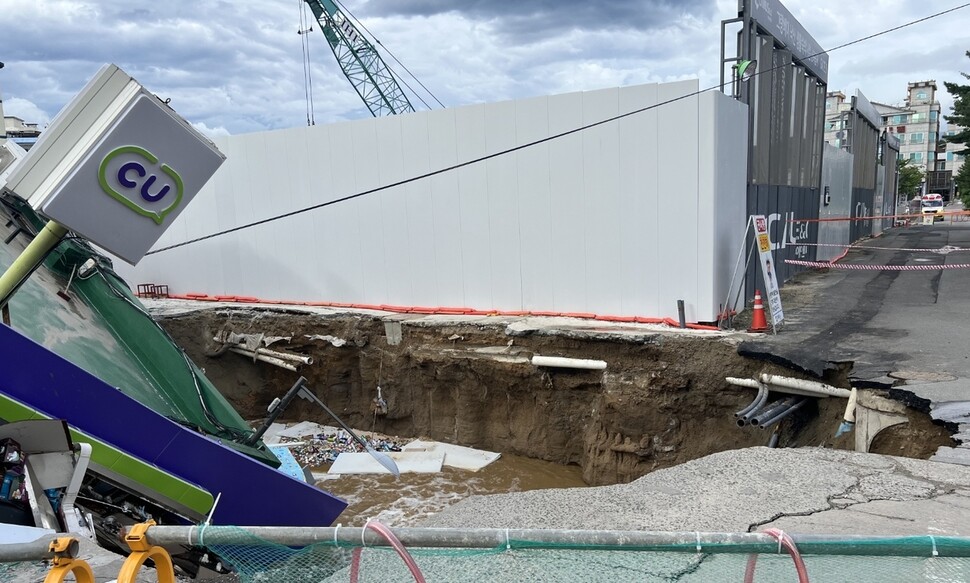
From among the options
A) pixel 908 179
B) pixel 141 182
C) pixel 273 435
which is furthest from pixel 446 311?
pixel 908 179

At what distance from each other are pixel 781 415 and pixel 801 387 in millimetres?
387

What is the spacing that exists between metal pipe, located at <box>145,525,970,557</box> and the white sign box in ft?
7.35

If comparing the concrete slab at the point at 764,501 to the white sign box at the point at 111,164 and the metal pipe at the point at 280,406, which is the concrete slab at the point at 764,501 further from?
the white sign box at the point at 111,164

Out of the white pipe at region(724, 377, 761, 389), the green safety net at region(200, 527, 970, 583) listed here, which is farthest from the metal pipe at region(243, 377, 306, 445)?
the white pipe at region(724, 377, 761, 389)

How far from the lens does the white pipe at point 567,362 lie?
7336 millimetres

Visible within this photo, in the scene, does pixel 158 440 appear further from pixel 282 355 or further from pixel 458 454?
pixel 282 355

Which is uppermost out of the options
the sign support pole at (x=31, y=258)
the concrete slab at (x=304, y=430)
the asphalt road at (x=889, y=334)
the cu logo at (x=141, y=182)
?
the cu logo at (x=141, y=182)

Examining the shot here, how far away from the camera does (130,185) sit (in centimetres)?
359

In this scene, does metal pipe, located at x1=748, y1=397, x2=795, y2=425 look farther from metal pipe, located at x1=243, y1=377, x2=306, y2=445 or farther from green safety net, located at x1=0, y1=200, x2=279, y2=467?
green safety net, located at x1=0, y1=200, x2=279, y2=467

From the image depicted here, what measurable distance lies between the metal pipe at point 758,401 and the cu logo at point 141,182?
16.0ft

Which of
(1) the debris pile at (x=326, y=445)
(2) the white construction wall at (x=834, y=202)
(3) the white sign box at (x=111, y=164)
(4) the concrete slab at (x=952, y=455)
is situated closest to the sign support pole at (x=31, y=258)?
(3) the white sign box at (x=111, y=164)

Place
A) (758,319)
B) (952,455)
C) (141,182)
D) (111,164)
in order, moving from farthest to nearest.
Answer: (758,319)
(952,455)
(141,182)
(111,164)

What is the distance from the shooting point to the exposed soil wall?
266 inches

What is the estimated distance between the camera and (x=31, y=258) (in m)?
3.36
